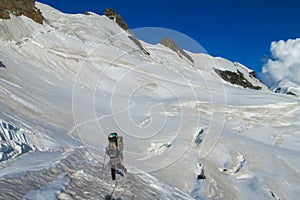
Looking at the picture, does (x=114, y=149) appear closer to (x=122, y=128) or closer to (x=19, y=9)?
(x=122, y=128)

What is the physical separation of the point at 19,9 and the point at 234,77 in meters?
64.7

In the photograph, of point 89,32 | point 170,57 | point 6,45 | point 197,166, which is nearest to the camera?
point 197,166

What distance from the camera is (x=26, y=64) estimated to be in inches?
1144

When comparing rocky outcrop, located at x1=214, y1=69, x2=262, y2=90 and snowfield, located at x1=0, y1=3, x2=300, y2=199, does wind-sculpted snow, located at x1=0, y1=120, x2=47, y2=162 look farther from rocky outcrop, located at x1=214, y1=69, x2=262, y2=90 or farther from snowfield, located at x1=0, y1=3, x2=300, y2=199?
rocky outcrop, located at x1=214, y1=69, x2=262, y2=90

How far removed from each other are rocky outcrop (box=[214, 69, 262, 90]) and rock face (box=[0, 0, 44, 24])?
169ft

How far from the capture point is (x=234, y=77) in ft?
292

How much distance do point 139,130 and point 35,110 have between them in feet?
19.8

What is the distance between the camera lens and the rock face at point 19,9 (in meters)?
35.4

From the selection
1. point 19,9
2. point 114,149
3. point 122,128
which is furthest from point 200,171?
point 19,9

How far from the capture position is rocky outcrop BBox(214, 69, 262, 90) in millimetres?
82494

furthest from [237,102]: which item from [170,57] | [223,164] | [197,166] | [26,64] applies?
[170,57]

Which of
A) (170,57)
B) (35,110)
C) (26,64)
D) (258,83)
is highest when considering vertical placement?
(258,83)

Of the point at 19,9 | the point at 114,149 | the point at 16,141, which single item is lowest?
the point at 16,141

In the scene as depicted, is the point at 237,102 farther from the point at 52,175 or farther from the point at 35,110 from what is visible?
the point at 52,175
